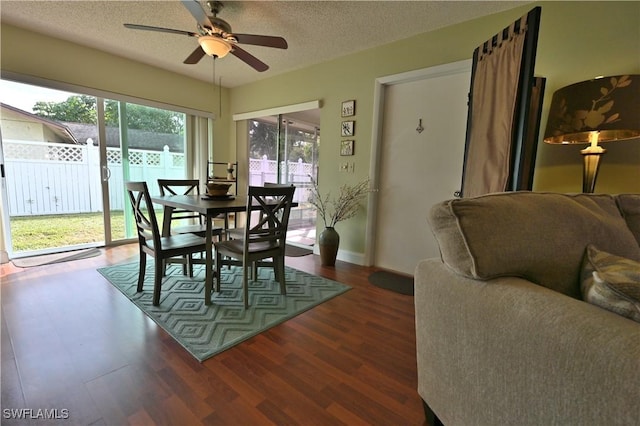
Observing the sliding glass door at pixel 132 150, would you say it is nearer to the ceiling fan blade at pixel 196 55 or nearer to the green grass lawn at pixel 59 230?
the green grass lawn at pixel 59 230

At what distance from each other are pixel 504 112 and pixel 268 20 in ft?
6.83

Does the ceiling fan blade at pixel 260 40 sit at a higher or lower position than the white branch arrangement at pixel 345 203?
higher

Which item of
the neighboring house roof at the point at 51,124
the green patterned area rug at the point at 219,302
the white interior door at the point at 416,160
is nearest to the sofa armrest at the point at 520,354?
the green patterned area rug at the point at 219,302

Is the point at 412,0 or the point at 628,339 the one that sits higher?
the point at 412,0

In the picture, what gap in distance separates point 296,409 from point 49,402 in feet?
3.46

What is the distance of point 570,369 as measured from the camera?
23.9 inches

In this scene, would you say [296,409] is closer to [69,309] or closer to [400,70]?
[69,309]

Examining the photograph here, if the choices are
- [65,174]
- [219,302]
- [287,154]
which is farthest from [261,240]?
[65,174]

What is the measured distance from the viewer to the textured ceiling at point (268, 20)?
2.29 meters

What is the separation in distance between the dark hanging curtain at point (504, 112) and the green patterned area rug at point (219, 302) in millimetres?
1481

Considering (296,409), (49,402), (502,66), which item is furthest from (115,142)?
(502,66)

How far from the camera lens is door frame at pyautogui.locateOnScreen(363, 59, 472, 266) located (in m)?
2.68

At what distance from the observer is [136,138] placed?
3.76m

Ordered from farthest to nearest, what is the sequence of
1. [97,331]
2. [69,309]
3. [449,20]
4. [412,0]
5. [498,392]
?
1. [449,20]
2. [412,0]
3. [69,309]
4. [97,331]
5. [498,392]
